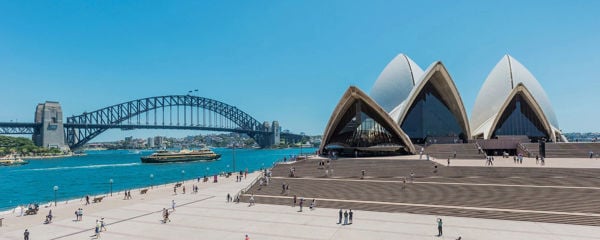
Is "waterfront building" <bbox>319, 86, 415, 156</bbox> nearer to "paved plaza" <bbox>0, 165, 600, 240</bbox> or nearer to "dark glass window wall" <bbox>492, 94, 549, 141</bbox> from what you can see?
"dark glass window wall" <bbox>492, 94, 549, 141</bbox>

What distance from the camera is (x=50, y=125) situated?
8838 centimetres

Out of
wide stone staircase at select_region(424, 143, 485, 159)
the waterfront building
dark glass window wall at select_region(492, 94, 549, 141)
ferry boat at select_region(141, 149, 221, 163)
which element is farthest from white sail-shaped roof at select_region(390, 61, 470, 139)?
ferry boat at select_region(141, 149, 221, 163)

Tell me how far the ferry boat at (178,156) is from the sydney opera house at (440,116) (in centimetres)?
4424

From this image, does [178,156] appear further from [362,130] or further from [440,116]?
[440,116]

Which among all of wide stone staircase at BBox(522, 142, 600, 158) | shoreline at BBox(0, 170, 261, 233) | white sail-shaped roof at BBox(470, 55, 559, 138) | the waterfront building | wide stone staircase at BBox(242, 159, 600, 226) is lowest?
shoreline at BBox(0, 170, 261, 233)

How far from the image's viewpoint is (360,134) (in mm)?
31672

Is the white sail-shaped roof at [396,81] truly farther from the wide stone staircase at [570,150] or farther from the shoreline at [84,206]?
the shoreline at [84,206]

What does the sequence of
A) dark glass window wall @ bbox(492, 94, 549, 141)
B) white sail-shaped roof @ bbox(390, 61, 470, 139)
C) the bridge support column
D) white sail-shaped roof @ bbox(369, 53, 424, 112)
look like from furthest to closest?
the bridge support column < white sail-shaped roof @ bbox(369, 53, 424, 112) < dark glass window wall @ bbox(492, 94, 549, 141) < white sail-shaped roof @ bbox(390, 61, 470, 139)

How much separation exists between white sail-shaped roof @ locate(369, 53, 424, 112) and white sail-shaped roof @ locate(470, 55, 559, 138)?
665 centimetres

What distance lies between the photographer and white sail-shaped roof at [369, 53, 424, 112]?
38.4 m

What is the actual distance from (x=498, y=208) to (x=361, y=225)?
5926 mm

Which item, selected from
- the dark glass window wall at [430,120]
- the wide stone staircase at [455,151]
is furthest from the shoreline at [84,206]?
the dark glass window wall at [430,120]

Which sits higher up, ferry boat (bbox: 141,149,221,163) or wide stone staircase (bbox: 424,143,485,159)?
wide stone staircase (bbox: 424,143,485,159)

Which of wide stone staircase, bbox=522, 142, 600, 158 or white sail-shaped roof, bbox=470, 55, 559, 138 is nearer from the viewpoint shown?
wide stone staircase, bbox=522, 142, 600, 158
